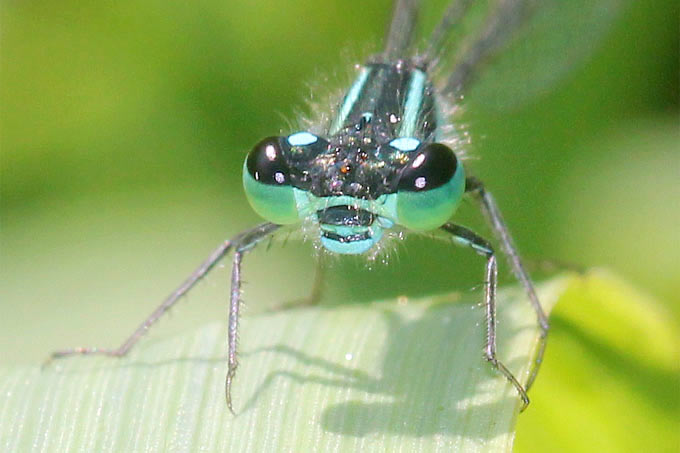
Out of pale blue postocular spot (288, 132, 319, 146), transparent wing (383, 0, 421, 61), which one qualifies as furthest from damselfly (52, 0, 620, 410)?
transparent wing (383, 0, 421, 61)

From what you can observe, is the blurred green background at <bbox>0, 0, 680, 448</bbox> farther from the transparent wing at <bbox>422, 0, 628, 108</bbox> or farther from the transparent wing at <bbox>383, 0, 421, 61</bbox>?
the transparent wing at <bbox>383, 0, 421, 61</bbox>

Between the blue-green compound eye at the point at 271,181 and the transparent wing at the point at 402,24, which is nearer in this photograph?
the blue-green compound eye at the point at 271,181

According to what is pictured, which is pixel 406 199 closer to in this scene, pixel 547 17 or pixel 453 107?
pixel 453 107

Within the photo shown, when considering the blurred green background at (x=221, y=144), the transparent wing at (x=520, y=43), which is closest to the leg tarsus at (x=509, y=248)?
the blurred green background at (x=221, y=144)

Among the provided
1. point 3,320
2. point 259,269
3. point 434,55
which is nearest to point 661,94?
point 434,55

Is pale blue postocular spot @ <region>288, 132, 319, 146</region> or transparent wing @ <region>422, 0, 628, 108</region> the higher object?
pale blue postocular spot @ <region>288, 132, 319, 146</region>

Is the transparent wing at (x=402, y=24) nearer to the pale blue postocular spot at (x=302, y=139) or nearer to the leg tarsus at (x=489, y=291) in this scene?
the leg tarsus at (x=489, y=291)

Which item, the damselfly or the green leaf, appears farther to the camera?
the damselfly
